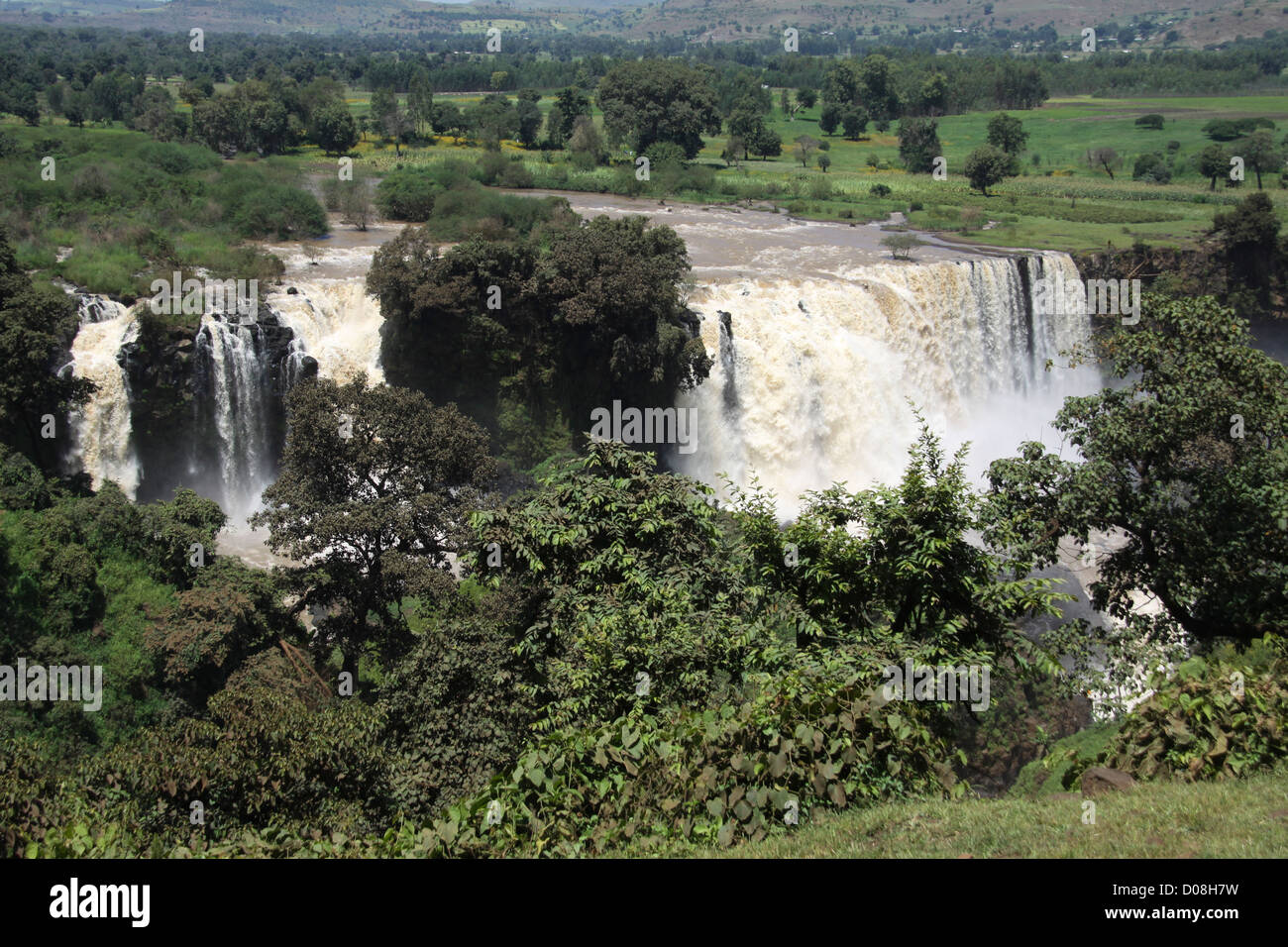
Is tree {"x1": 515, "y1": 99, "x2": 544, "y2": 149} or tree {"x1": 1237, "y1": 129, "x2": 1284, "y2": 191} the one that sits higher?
tree {"x1": 515, "y1": 99, "x2": 544, "y2": 149}

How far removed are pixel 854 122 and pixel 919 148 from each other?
1490cm

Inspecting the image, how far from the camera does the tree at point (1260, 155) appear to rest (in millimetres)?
67375

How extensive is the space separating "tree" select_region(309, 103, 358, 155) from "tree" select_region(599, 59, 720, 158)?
1649cm

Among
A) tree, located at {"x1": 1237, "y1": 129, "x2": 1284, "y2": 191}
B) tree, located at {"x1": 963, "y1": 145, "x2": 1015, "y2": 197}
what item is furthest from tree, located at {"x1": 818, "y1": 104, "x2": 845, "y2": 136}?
tree, located at {"x1": 1237, "y1": 129, "x2": 1284, "y2": 191}

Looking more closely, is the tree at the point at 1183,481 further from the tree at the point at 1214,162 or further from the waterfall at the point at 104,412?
the tree at the point at 1214,162

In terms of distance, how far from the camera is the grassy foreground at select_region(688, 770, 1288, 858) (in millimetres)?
8180

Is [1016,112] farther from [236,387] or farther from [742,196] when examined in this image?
[236,387]

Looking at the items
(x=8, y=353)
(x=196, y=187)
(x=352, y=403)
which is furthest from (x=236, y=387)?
(x=196, y=187)

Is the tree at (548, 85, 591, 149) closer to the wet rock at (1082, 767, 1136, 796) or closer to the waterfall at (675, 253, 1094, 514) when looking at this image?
A: the waterfall at (675, 253, 1094, 514)

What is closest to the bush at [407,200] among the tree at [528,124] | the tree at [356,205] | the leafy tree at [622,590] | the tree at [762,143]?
the tree at [356,205]

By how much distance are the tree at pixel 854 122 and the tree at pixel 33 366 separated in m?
73.3

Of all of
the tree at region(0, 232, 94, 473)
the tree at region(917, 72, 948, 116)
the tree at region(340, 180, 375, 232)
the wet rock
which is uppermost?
the tree at region(917, 72, 948, 116)

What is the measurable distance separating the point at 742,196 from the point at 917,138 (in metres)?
24.7

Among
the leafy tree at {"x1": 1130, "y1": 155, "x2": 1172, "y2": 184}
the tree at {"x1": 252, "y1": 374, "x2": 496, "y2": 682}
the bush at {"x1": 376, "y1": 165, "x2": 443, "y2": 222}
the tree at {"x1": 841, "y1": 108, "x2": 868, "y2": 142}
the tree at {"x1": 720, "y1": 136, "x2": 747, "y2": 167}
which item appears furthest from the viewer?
the tree at {"x1": 841, "y1": 108, "x2": 868, "y2": 142}
